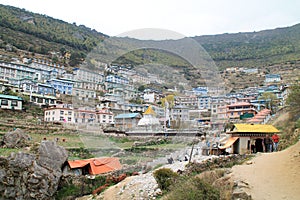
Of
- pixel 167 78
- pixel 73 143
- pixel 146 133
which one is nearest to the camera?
pixel 167 78

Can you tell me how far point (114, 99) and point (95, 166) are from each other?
3681 millimetres

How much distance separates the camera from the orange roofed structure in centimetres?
1379

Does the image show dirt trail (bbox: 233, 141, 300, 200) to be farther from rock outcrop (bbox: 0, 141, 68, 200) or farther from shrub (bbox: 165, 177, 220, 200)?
rock outcrop (bbox: 0, 141, 68, 200)

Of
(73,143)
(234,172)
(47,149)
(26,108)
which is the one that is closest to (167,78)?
(234,172)

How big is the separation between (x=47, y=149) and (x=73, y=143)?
6.96 m

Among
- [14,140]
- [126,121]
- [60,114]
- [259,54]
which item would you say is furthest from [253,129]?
[259,54]

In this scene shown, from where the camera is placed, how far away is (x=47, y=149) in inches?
546

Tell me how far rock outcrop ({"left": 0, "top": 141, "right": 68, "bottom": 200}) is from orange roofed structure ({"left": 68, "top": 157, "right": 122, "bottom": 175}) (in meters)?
1.11

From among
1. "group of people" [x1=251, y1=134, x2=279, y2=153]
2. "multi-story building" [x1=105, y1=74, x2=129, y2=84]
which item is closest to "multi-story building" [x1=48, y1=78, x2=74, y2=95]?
"multi-story building" [x1=105, y1=74, x2=129, y2=84]

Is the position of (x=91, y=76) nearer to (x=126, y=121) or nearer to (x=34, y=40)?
(x=126, y=121)

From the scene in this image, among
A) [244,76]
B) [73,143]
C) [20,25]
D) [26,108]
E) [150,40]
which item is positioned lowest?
[73,143]

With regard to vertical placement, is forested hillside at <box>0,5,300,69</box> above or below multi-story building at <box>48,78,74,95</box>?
above

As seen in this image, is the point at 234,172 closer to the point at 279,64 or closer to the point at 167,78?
the point at 167,78

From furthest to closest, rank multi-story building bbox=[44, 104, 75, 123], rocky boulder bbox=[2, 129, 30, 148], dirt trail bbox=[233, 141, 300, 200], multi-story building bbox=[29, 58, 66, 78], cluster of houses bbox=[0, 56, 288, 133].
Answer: multi-story building bbox=[29, 58, 66, 78] → multi-story building bbox=[44, 104, 75, 123] → rocky boulder bbox=[2, 129, 30, 148] → cluster of houses bbox=[0, 56, 288, 133] → dirt trail bbox=[233, 141, 300, 200]
